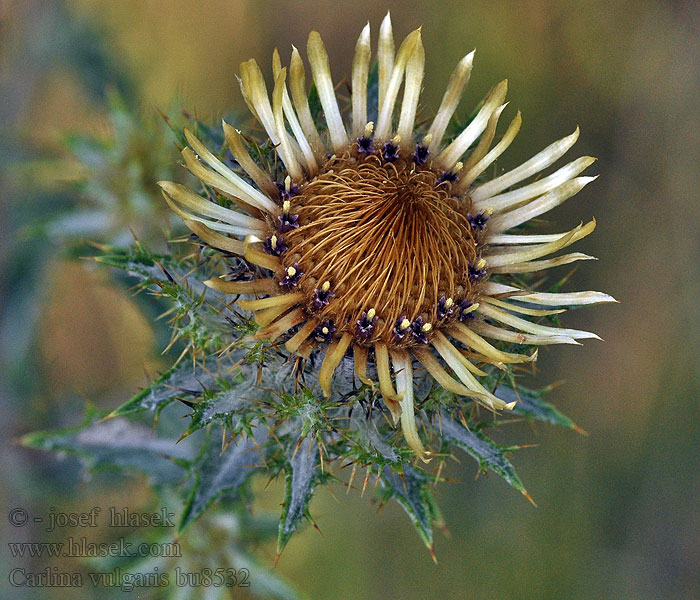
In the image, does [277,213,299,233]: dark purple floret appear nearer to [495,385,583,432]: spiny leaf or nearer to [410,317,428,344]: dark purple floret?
[410,317,428,344]: dark purple floret

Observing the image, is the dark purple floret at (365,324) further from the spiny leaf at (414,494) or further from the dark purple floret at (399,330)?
the spiny leaf at (414,494)

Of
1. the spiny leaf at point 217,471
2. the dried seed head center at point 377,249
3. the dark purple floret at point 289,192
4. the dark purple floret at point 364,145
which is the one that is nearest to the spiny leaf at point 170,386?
the spiny leaf at point 217,471

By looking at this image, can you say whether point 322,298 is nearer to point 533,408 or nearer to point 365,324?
point 365,324

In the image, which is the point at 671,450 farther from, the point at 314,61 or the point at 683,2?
the point at 314,61

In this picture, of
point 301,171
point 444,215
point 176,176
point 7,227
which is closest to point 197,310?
point 301,171

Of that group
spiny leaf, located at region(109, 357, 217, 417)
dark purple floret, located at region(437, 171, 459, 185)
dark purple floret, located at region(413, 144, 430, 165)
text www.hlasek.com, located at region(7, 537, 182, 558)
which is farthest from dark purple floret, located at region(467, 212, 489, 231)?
text www.hlasek.com, located at region(7, 537, 182, 558)
